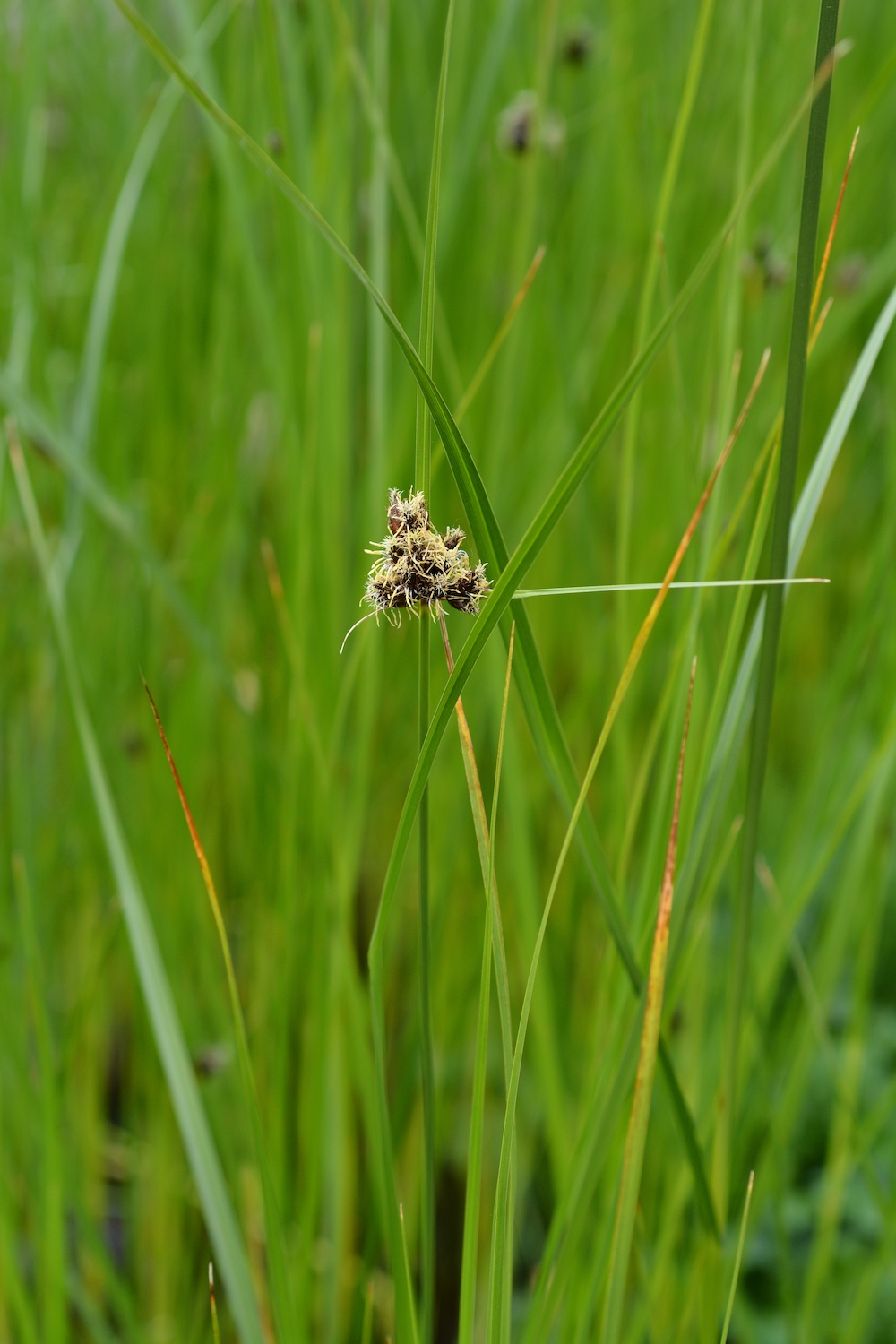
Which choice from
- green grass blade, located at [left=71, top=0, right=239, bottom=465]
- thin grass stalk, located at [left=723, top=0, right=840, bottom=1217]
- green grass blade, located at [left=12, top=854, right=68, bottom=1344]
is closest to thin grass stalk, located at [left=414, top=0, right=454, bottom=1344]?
thin grass stalk, located at [left=723, top=0, right=840, bottom=1217]

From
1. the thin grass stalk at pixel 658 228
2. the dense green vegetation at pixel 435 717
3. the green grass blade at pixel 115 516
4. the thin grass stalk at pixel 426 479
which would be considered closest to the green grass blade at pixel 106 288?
the dense green vegetation at pixel 435 717

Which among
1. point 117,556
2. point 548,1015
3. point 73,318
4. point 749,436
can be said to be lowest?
point 548,1015

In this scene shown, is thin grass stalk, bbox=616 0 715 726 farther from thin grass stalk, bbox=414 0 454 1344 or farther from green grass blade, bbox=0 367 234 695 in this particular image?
green grass blade, bbox=0 367 234 695

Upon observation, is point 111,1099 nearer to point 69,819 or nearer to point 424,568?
point 69,819

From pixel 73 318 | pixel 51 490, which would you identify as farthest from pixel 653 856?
pixel 73 318

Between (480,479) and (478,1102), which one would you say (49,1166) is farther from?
(480,479)

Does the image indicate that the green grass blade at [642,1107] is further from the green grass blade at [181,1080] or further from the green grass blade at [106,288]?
the green grass blade at [106,288]

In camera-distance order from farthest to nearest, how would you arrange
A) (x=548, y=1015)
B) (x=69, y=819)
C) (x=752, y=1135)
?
(x=69, y=819)
(x=752, y=1135)
(x=548, y=1015)

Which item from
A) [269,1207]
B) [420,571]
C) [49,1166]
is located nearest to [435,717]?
[420,571]
